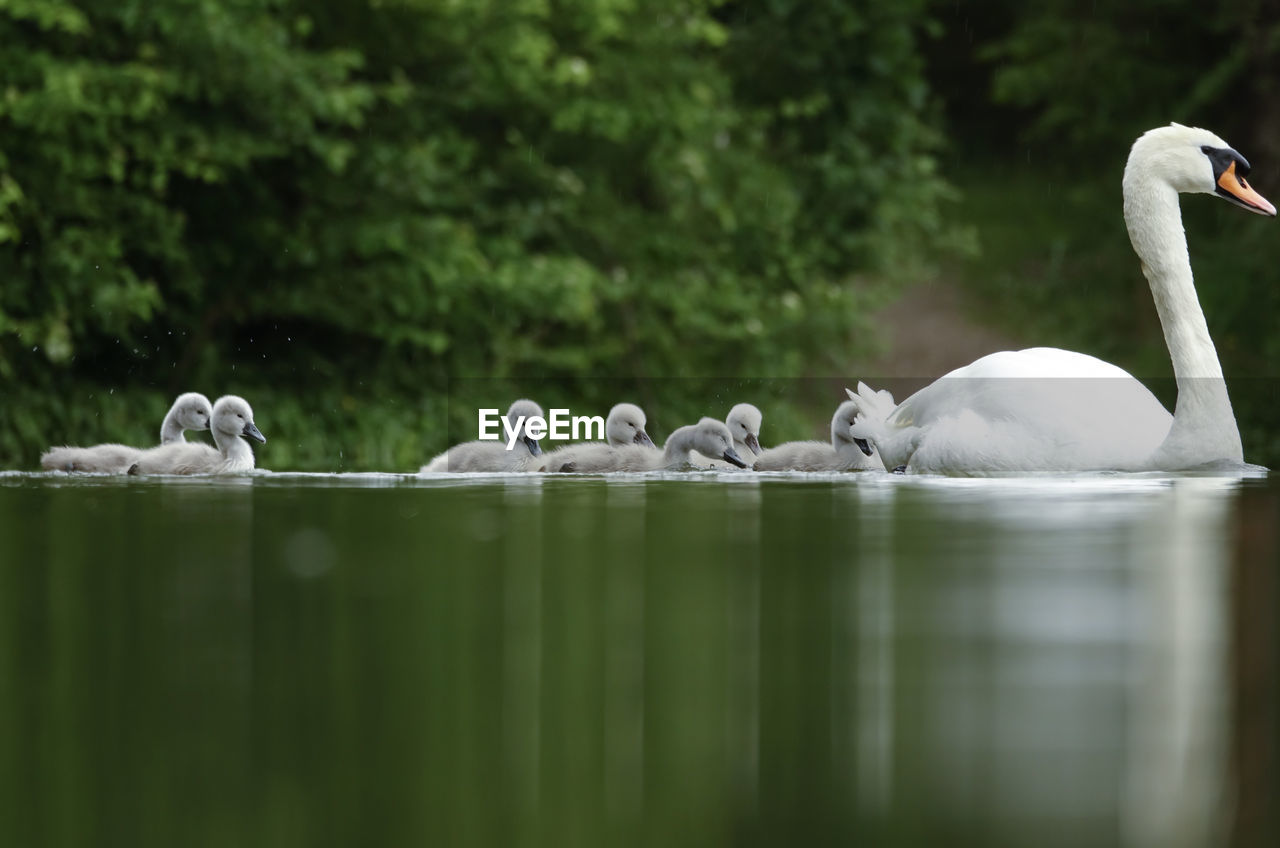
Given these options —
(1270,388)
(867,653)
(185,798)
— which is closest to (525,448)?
(867,653)

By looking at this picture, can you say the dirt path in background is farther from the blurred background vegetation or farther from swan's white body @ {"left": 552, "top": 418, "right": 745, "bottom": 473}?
swan's white body @ {"left": 552, "top": 418, "right": 745, "bottom": 473}

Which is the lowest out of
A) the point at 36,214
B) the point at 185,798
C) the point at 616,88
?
the point at 185,798

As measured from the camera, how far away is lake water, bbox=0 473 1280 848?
2.78m

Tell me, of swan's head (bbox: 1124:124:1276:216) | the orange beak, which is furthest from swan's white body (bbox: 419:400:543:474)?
the orange beak

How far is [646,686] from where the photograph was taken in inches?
150

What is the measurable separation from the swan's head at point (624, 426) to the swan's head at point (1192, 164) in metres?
3.05

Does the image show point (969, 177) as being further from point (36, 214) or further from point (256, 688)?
point (256, 688)

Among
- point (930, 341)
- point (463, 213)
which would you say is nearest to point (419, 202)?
point (463, 213)

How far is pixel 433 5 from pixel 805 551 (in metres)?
9.63

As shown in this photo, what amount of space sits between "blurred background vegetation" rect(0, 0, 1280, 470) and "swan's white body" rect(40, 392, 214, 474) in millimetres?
2470

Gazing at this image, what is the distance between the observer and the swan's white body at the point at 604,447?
10.6 metres

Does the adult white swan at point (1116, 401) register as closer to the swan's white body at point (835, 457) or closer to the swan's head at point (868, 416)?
the swan's head at point (868, 416)

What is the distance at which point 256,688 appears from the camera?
3.75 metres

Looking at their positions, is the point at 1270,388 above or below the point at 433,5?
below
